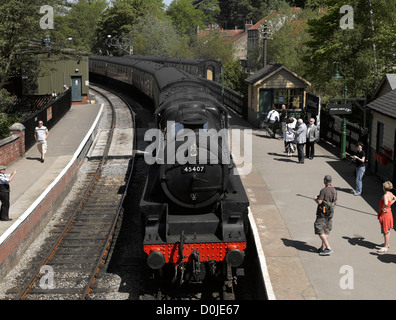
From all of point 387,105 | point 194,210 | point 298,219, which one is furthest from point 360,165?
point 194,210

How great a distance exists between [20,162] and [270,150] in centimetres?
1009

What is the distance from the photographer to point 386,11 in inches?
998

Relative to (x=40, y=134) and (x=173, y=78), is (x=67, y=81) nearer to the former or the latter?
(x=173, y=78)

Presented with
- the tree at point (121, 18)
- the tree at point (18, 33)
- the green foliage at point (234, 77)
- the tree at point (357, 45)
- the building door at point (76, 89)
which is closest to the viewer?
the tree at point (357, 45)

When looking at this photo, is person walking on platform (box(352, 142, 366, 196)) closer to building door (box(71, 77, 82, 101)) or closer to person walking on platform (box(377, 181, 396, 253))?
person walking on platform (box(377, 181, 396, 253))

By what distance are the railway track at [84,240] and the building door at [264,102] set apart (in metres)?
8.12

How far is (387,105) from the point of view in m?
16.8

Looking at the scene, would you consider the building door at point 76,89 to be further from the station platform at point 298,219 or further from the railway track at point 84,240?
the railway track at point 84,240

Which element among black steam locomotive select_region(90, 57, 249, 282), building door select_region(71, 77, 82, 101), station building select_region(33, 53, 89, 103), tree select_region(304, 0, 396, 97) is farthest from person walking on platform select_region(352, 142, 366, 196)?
building door select_region(71, 77, 82, 101)

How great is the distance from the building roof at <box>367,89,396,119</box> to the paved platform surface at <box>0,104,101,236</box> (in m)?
10.9

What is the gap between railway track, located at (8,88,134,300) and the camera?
11.2 meters

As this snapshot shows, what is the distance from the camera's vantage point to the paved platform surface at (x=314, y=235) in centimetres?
973

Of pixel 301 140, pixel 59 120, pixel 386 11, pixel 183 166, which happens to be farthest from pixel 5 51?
pixel 183 166

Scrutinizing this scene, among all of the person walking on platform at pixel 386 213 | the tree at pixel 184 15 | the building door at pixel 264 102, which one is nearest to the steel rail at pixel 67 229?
the person walking on platform at pixel 386 213
